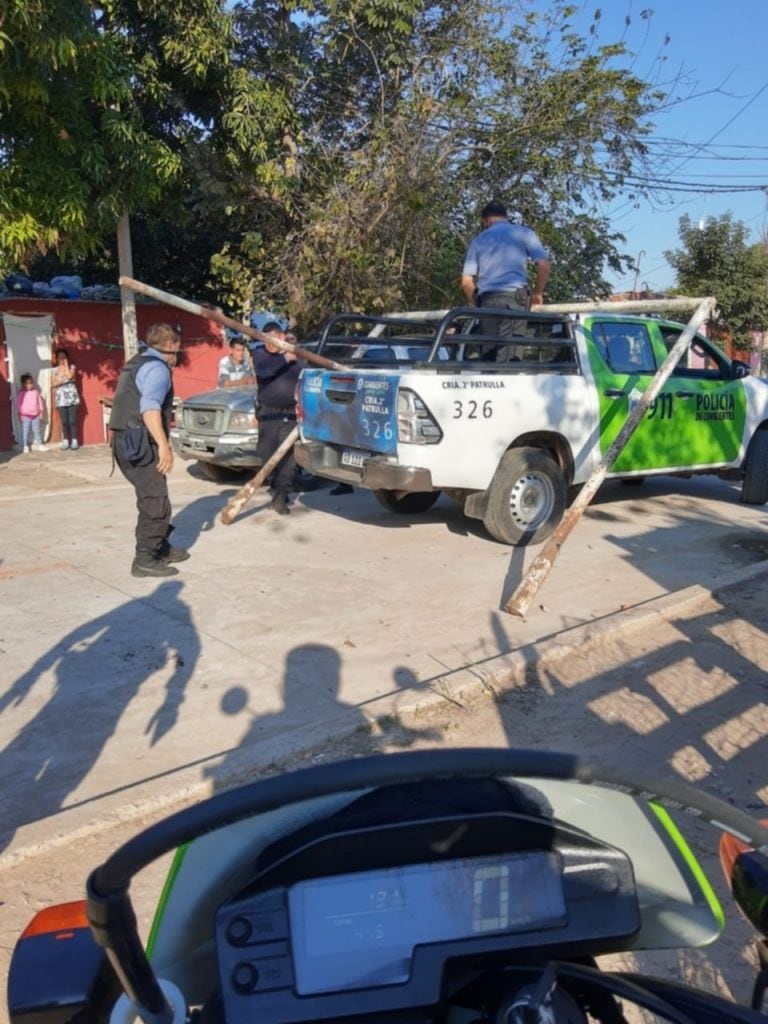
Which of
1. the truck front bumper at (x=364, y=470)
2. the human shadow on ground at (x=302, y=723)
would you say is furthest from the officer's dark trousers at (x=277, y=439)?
the human shadow on ground at (x=302, y=723)

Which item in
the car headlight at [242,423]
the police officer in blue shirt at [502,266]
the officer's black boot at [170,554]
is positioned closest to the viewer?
the officer's black boot at [170,554]

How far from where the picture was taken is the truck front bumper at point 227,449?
10.5 metres

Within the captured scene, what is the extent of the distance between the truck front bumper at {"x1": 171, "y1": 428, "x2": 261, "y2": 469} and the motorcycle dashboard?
29.2 ft

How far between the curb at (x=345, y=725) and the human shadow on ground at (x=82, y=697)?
0.56 ft

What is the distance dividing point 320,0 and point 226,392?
7234mm

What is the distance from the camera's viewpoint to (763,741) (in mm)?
4355

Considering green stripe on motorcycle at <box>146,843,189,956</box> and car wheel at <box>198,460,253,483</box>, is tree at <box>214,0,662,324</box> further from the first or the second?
green stripe on motorcycle at <box>146,843,189,956</box>

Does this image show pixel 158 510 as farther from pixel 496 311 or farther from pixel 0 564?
pixel 496 311

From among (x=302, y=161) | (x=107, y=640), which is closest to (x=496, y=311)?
(x=107, y=640)

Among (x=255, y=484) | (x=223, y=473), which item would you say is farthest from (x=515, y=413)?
(x=223, y=473)

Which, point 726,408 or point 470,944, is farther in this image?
point 726,408

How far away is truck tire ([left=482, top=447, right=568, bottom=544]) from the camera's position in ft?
24.1

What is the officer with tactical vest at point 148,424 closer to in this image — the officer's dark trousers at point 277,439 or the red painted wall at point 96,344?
the officer's dark trousers at point 277,439

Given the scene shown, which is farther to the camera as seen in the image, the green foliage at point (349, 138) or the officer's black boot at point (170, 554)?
the green foliage at point (349, 138)
